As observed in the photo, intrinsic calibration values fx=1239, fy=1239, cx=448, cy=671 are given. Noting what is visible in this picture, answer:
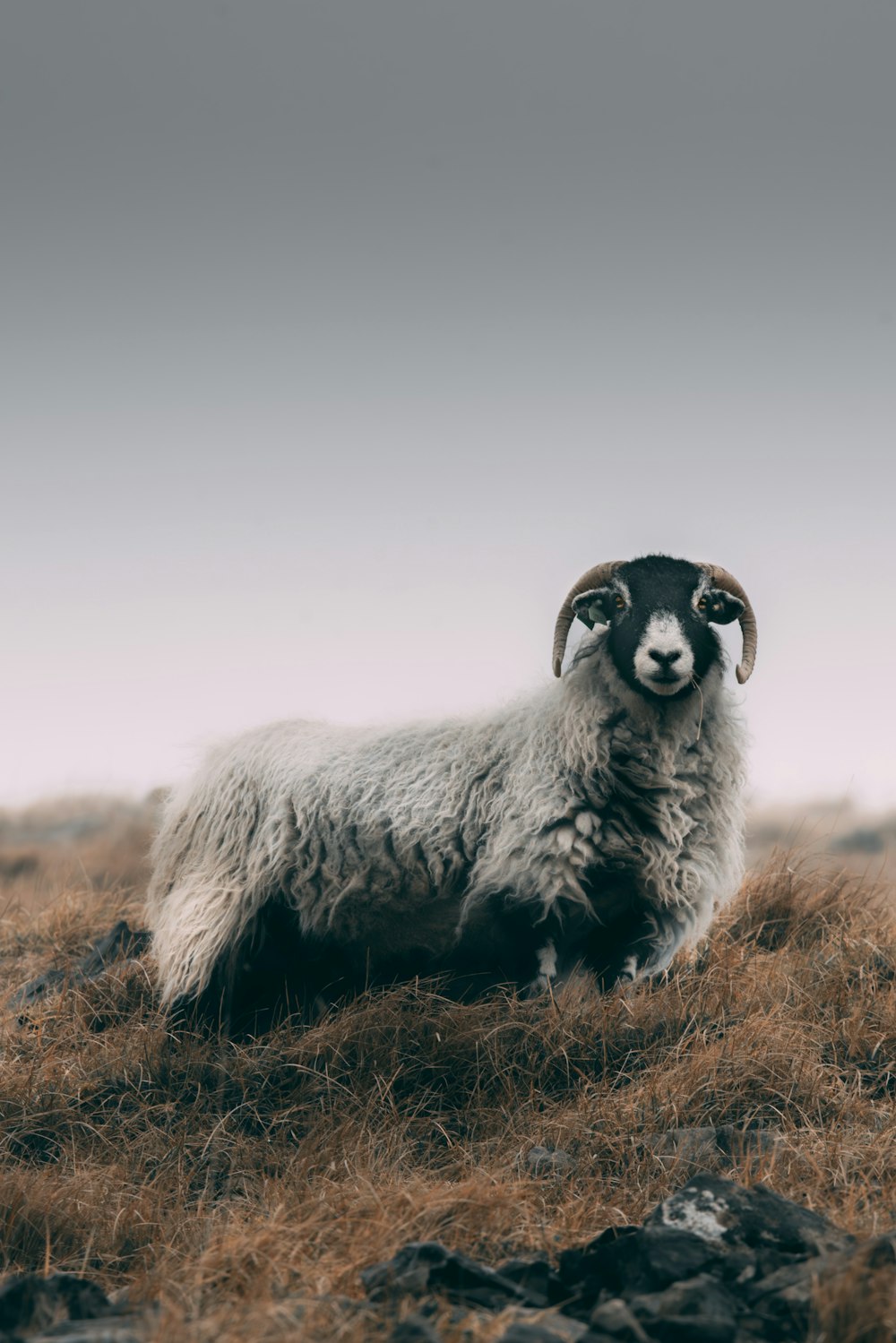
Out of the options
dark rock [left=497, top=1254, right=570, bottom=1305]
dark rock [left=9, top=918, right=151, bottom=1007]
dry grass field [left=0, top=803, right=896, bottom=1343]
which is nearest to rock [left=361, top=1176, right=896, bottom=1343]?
dark rock [left=497, top=1254, right=570, bottom=1305]

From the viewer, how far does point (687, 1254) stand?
3.47 m

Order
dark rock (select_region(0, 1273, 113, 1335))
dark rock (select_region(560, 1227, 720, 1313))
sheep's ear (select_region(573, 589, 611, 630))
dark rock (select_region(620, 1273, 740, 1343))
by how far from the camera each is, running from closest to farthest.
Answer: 1. dark rock (select_region(620, 1273, 740, 1343))
2. dark rock (select_region(0, 1273, 113, 1335))
3. dark rock (select_region(560, 1227, 720, 1313))
4. sheep's ear (select_region(573, 589, 611, 630))

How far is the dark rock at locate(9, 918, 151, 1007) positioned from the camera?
707 cm

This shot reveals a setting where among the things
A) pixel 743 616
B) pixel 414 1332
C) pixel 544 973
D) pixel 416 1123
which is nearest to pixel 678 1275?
pixel 414 1332

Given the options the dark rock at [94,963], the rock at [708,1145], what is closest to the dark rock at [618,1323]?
the rock at [708,1145]

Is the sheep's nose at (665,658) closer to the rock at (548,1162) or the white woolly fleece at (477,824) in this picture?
the white woolly fleece at (477,824)

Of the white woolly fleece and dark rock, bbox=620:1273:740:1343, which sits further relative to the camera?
the white woolly fleece

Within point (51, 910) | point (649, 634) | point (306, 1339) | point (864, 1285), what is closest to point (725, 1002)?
point (649, 634)

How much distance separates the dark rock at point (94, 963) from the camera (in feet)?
23.2

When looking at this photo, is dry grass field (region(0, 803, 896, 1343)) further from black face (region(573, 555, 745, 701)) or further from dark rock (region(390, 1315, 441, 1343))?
black face (region(573, 555, 745, 701))

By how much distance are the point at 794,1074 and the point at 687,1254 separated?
1.91 m

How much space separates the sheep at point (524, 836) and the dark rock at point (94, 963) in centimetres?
80

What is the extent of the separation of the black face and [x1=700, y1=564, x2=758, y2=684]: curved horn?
0.04 metres

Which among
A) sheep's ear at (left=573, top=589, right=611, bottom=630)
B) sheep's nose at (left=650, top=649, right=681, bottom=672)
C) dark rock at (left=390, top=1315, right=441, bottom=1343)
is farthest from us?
sheep's ear at (left=573, top=589, right=611, bottom=630)
